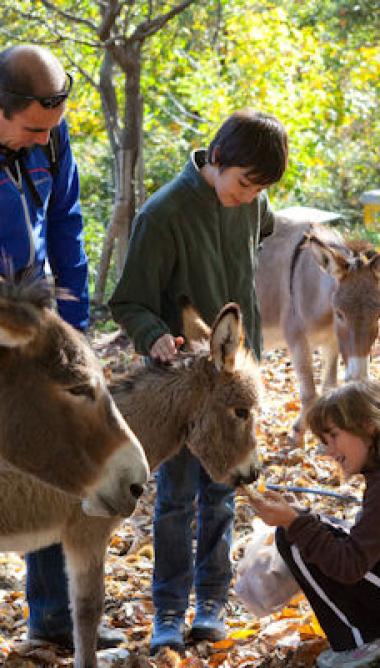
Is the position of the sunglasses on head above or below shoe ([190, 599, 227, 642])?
above

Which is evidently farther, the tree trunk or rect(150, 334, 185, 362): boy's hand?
the tree trunk

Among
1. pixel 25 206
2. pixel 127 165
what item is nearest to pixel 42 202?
pixel 25 206

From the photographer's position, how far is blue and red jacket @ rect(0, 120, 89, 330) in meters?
3.71

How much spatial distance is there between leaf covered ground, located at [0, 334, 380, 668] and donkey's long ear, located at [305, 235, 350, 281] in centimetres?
140

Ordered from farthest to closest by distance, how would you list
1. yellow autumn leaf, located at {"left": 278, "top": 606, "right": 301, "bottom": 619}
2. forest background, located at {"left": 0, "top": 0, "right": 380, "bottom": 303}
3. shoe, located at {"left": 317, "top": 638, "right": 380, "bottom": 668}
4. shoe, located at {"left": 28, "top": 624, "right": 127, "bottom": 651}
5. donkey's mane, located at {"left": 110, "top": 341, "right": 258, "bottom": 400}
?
forest background, located at {"left": 0, "top": 0, "right": 380, "bottom": 303} → yellow autumn leaf, located at {"left": 278, "top": 606, "right": 301, "bottom": 619} → shoe, located at {"left": 28, "top": 624, "right": 127, "bottom": 651} → donkey's mane, located at {"left": 110, "top": 341, "right": 258, "bottom": 400} → shoe, located at {"left": 317, "top": 638, "right": 380, "bottom": 668}

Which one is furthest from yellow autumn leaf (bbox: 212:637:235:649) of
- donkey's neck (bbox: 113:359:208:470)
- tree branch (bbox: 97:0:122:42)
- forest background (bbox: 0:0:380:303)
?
tree branch (bbox: 97:0:122:42)

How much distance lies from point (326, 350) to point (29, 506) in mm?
4462

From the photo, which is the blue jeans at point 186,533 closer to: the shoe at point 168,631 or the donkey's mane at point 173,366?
the shoe at point 168,631

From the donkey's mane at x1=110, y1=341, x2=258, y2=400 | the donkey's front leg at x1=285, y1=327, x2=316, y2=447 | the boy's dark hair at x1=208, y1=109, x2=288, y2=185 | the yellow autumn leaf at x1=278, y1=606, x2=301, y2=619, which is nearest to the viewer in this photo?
the boy's dark hair at x1=208, y1=109, x2=288, y2=185

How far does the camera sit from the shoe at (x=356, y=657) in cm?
354

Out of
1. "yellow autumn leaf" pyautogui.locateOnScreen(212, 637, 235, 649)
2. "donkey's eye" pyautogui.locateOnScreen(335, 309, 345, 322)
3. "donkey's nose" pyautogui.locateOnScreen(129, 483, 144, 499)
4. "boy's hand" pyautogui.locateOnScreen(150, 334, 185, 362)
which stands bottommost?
"yellow autumn leaf" pyautogui.locateOnScreen(212, 637, 235, 649)

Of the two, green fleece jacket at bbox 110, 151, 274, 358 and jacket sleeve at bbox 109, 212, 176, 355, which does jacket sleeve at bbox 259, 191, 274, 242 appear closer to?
green fleece jacket at bbox 110, 151, 274, 358

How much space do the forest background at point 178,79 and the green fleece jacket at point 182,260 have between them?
188 inches

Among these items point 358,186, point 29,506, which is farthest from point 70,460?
point 358,186
